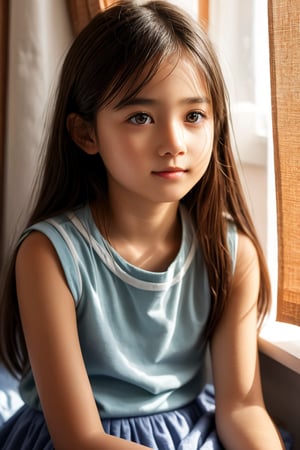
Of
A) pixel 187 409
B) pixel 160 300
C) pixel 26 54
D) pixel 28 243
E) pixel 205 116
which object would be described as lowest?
pixel 187 409

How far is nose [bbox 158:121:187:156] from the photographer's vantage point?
1180 millimetres

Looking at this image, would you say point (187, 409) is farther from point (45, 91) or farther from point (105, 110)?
point (45, 91)

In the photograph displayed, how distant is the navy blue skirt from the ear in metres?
0.48

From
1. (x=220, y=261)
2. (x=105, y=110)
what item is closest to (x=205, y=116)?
(x=105, y=110)

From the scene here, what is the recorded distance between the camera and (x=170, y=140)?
118cm

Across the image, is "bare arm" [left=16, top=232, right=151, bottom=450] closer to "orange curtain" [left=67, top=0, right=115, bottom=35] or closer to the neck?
the neck

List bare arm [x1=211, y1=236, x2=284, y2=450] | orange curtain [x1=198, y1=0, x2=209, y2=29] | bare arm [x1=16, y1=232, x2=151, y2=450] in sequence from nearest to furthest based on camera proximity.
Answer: bare arm [x1=16, y1=232, x2=151, y2=450] → bare arm [x1=211, y1=236, x2=284, y2=450] → orange curtain [x1=198, y1=0, x2=209, y2=29]

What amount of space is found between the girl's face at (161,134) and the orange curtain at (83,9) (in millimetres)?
365

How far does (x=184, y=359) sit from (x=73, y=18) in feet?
2.52

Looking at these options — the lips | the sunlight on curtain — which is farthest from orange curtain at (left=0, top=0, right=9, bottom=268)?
the lips

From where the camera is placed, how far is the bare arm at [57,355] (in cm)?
117

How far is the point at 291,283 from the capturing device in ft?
4.29

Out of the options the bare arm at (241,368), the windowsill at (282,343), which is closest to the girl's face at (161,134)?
the bare arm at (241,368)

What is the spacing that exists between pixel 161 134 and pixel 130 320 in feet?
1.14
